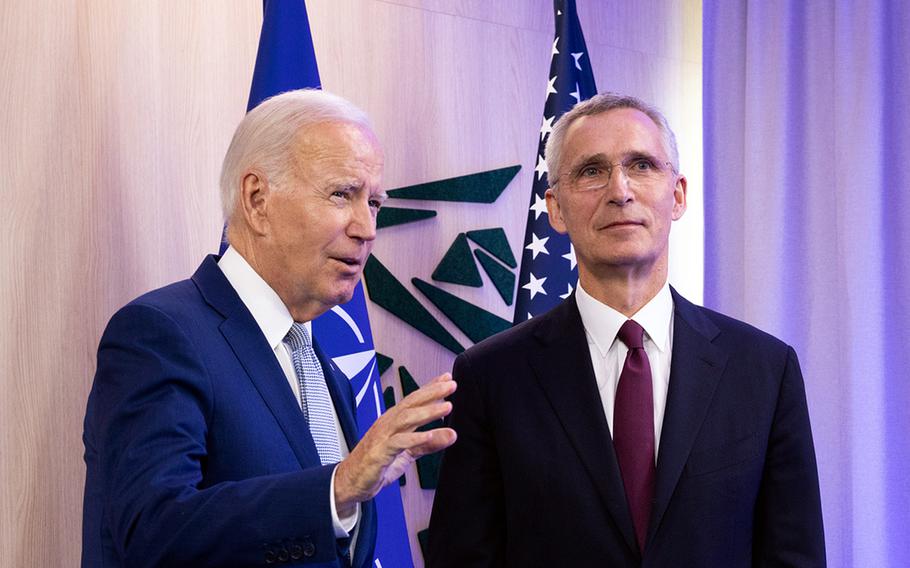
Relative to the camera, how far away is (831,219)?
11.6 ft

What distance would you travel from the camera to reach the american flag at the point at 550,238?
10.7 ft

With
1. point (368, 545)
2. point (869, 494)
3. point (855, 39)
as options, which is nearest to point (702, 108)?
point (855, 39)

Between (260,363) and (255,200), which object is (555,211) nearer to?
(255,200)

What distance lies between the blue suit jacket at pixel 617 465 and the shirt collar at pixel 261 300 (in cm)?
51

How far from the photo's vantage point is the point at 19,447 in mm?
2609

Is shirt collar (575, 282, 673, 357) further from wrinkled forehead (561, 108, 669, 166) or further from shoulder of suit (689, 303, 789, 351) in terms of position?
wrinkled forehead (561, 108, 669, 166)

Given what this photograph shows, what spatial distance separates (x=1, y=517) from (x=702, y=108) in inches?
115

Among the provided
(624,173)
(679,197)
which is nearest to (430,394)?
(624,173)

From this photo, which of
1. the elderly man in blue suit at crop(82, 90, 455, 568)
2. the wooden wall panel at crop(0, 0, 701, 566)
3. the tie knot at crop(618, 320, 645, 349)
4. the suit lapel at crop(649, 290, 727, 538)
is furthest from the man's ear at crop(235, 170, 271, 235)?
the wooden wall panel at crop(0, 0, 701, 566)

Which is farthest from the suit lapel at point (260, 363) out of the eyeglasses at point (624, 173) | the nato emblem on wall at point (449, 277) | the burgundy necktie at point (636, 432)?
the nato emblem on wall at point (449, 277)

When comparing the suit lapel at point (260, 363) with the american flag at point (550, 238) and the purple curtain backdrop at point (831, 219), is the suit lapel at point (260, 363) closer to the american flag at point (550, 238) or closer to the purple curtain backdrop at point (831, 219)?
the american flag at point (550, 238)

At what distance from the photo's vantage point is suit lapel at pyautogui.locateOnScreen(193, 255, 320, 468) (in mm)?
1732

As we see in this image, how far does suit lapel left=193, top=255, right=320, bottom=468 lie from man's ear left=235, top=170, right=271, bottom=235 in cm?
13

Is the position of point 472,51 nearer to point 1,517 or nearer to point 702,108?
point 702,108
